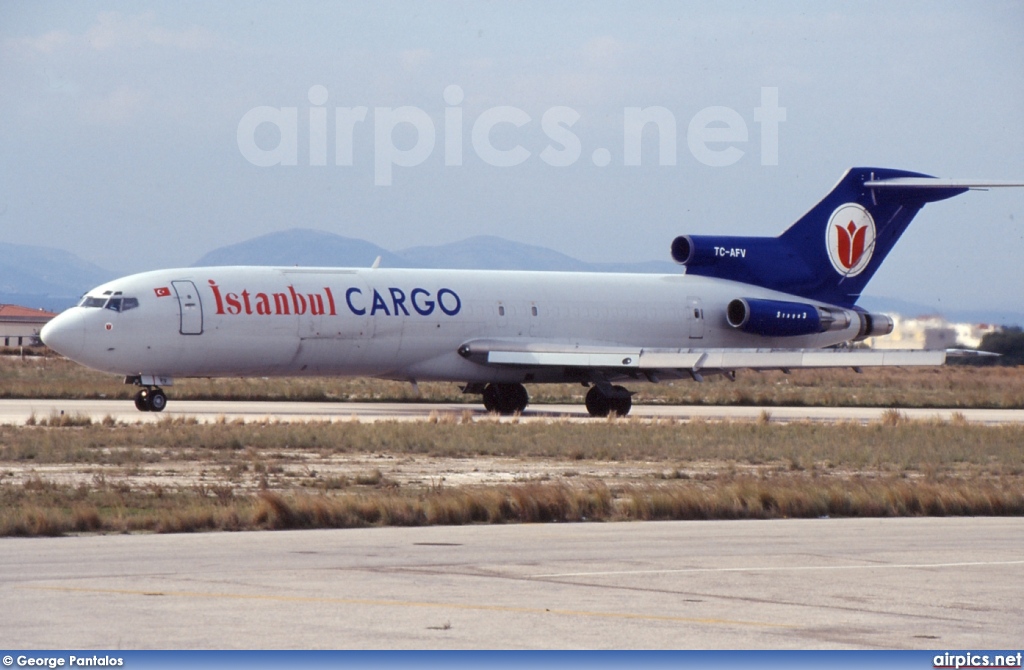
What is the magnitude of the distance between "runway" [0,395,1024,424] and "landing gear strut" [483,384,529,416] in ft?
1.34

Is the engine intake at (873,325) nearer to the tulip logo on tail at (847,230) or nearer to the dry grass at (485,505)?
the tulip logo on tail at (847,230)

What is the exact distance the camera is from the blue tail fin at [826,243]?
1828 inches

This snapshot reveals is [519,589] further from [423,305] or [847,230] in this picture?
[847,230]

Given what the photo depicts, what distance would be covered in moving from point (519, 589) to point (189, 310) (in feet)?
82.5

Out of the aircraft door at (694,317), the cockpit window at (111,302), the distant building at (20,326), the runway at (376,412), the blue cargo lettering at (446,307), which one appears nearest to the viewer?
the cockpit window at (111,302)

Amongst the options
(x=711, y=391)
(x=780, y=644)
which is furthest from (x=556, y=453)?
(x=711, y=391)

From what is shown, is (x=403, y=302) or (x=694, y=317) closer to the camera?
(x=403, y=302)

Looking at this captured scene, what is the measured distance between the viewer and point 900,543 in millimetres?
16016

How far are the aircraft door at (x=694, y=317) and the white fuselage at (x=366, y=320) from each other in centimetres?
3

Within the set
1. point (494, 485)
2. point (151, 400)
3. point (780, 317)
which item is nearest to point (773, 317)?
point (780, 317)

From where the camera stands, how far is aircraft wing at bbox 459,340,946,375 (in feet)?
129

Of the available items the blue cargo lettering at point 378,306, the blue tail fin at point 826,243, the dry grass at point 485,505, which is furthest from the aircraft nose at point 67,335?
the blue tail fin at point 826,243

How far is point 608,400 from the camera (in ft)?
134

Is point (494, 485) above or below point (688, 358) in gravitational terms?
below
